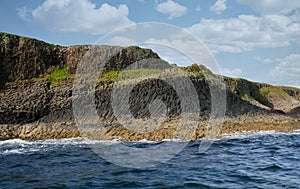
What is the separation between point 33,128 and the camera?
110 ft

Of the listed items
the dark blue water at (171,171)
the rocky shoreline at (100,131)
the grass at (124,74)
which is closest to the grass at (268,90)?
the rocky shoreline at (100,131)

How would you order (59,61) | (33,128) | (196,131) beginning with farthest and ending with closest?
(59,61) < (33,128) < (196,131)

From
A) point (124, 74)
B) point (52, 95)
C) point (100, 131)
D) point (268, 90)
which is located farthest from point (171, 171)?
point (268, 90)

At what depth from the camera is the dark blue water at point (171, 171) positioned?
1130cm

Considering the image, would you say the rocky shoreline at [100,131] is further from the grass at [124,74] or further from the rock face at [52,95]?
the grass at [124,74]

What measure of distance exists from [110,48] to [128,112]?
13964mm

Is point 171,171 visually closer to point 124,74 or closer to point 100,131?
point 100,131

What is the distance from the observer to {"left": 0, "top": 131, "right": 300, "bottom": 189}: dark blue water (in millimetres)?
11305

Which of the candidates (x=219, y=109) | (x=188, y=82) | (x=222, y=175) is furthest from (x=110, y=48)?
(x=222, y=175)

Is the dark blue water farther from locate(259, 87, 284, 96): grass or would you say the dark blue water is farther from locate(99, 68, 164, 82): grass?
locate(259, 87, 284, 96): grass

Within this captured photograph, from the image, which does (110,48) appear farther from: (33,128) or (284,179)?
(284,179)

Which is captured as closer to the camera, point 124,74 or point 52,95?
point 52,95

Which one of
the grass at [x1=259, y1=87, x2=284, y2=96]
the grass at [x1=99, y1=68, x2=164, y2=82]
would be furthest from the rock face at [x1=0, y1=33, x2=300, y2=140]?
the grass at [x1=259, y1=87, x2=284, y2=96]

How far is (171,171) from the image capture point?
13.2 m
